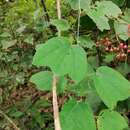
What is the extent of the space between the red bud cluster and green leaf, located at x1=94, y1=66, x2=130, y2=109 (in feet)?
1.50

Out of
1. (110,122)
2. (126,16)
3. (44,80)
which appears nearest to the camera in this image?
(110,122)

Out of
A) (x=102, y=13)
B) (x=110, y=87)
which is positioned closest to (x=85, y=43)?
(x=102, y=13)

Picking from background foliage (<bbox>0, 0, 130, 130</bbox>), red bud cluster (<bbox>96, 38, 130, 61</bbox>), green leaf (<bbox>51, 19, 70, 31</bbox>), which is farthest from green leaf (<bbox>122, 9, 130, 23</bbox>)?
green leaf (<bbox>51, 19, 70, 31</bbox>)

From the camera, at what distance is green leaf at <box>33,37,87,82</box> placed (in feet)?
3.78

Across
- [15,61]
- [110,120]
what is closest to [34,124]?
[15,61]

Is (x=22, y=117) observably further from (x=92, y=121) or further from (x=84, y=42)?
(x=92, y=121)

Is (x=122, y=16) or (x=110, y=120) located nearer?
(x=110, y=120)

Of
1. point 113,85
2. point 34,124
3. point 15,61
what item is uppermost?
point 113,85

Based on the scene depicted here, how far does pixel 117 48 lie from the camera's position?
1750 mm

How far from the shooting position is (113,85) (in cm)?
125

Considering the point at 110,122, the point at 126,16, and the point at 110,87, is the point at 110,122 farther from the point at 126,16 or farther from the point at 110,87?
the point at 126,16

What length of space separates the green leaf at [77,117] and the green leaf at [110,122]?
68mm

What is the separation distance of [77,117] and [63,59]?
0.19 meters

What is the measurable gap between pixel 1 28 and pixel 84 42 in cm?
109
